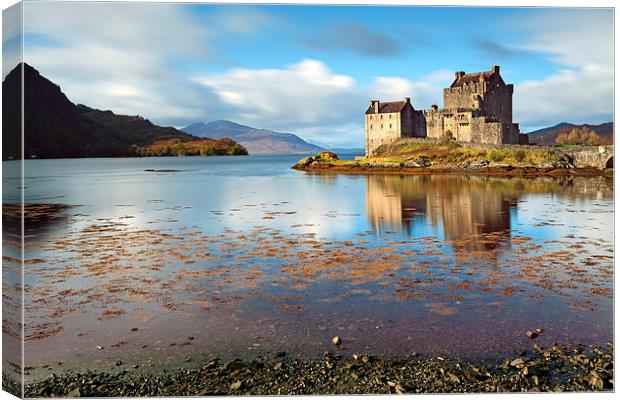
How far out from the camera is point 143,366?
617cm

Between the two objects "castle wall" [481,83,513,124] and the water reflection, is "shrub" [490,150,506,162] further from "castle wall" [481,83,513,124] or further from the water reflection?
the water reflection

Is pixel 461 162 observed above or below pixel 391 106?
below

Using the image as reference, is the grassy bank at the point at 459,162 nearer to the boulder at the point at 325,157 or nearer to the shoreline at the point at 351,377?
the boulder at the point at 325,157

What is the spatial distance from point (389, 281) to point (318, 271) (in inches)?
60.3

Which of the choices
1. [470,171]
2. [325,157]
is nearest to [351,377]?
[470,171]

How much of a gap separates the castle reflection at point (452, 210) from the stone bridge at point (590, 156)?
10582 millimetres

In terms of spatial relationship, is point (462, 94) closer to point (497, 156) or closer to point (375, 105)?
point (375, 105)

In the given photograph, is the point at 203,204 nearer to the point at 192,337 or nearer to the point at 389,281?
the point at 389,281

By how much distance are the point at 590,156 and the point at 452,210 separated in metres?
23.2

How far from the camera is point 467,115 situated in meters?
48.8

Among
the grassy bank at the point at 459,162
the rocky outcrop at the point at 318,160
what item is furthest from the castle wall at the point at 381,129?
the rocky outcrop at the point at 318,160

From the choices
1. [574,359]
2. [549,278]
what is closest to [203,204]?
[549,278]

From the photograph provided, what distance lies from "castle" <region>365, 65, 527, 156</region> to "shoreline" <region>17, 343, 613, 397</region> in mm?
43222

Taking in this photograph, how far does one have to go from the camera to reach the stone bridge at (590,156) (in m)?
36.2
